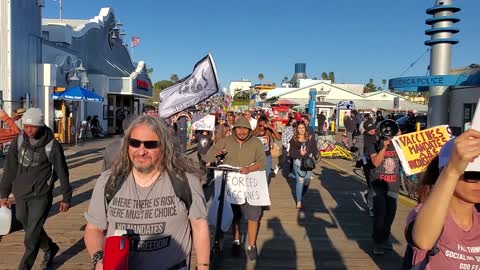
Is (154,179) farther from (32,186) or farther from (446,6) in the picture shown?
(446,6)

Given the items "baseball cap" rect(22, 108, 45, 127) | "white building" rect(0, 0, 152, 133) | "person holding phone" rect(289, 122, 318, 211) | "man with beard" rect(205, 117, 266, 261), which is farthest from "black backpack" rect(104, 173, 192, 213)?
"white building" rect(0, 0, 152, 133)

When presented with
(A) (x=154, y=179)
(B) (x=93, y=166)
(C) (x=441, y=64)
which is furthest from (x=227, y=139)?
(B) (x=93, y=166)

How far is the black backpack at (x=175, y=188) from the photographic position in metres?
2.55

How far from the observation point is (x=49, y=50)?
2058cm

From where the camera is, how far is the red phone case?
80.4 inches

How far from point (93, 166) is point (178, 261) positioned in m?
12.3

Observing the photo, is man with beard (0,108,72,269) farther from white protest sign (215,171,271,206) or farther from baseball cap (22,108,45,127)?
white protest sign (215,171,271,206)

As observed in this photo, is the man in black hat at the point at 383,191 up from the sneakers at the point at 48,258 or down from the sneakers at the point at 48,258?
up

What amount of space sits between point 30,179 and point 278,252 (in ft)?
10.3

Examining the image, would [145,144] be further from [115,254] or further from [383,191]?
[383,191]

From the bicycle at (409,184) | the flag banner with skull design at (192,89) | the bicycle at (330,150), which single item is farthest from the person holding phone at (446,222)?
the bicycle at (330,150)

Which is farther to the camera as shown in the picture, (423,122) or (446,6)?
(423,122)

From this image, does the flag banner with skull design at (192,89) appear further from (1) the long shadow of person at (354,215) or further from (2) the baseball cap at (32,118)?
(1) the long shadow of person at (354,215)

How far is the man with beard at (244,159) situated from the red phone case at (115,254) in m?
3.45
